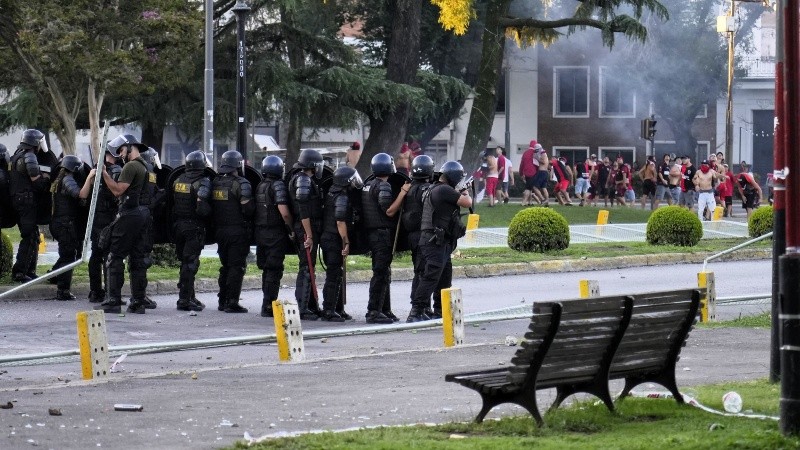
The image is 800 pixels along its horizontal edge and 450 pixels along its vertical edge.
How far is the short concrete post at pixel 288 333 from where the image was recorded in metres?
11.8

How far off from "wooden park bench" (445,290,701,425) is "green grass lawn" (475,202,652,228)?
70.1 feet

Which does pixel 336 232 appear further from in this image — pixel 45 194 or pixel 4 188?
pixel 4 188

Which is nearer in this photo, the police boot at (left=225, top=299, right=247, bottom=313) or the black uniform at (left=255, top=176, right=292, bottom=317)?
the black uniform at (left=255, top=176, right=292, bottom=317)

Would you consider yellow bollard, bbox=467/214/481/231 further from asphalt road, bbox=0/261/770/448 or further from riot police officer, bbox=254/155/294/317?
riot police officer, bbox=254/155/294/317

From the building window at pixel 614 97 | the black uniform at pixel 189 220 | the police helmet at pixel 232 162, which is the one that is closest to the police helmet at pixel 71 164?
the black uniform at pixel 189 220

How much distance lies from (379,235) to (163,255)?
4.98m

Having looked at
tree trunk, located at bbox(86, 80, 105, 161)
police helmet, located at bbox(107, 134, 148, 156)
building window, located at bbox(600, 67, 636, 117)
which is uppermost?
building window, located at bbox(600, 67, 636, 117)

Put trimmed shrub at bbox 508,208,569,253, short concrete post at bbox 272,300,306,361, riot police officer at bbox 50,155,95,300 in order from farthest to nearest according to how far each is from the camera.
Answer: trimmed shrub at bbox 508,208,569,253 < riot police officer at bbox 50,155,95,300 < short concrete post at bbox 272,300,306,361

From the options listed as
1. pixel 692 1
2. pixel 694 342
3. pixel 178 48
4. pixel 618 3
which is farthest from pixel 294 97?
pixel 692 1

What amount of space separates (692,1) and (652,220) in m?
32.3

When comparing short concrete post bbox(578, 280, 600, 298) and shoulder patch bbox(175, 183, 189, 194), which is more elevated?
shoulder patch bbox(175, 183, 189, 194)

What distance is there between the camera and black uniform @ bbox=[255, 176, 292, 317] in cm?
1566

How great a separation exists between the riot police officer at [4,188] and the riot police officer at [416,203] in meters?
4.98

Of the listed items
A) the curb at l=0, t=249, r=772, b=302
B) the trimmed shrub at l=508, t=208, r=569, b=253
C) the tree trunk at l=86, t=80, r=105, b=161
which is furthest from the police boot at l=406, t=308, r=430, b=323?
the tree trunk at l=86, t=80, r=105, b=161
